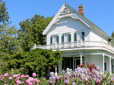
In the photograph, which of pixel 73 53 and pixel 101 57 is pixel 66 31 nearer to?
pixel 73 53

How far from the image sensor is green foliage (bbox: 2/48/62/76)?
1820cm

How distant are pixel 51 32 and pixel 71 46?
5.50m

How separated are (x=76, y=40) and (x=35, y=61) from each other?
6449 millimetres

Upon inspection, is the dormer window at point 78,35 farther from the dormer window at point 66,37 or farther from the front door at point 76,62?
the front door at point 76,62

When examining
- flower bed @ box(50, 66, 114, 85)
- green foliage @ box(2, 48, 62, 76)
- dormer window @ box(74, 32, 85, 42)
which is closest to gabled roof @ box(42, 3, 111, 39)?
dormer window @ box(74, 32, 85, 42)

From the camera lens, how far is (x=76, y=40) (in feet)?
70.3

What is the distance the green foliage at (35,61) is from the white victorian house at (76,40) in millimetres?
1743

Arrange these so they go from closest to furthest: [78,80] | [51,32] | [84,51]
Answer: [78,80] < [84,51] < [51,32]

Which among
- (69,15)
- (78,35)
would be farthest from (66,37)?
(69,15)

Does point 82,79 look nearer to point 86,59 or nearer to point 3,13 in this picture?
point 86,59

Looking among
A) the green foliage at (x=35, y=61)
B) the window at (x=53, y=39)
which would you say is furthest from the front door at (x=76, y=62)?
the window at (x=53, y=39)

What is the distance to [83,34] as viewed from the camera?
21.0m

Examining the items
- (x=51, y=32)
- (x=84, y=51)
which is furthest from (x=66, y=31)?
(x=84, y=51)

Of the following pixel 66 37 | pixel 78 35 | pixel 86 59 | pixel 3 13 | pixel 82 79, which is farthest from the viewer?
pixel 3 13
